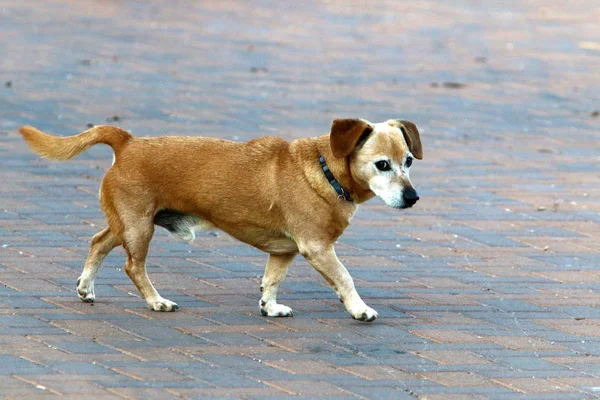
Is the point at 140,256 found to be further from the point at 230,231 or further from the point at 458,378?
the point at 458,378

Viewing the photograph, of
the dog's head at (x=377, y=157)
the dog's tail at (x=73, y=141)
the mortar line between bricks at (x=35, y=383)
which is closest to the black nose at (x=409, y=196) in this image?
the dog's head at (x=377, y=157)

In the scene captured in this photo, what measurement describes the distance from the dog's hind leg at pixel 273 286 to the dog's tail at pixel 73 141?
910 mm

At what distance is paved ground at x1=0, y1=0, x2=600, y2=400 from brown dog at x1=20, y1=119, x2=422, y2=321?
24cm

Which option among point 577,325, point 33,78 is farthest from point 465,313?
point 33,78

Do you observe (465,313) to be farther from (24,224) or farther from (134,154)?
(24,224)

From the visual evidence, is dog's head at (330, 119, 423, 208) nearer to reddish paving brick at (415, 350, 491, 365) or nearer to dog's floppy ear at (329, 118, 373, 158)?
dog's floppy ear at (329, 118, 373, 158)

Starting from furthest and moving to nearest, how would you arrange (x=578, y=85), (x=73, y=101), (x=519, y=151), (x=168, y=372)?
1. (x=578, y=85)
2. (x=73, y=101)
3. (x=519, y=151)
4. (x=168, y=372)

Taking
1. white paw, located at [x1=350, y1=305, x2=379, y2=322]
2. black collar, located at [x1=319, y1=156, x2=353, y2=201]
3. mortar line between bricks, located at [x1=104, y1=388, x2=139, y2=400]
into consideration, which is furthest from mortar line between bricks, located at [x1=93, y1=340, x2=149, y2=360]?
black collar, located at [x1=319, y1=156, x2=353, y2=201]

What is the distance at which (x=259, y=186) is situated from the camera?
5570 millimetres

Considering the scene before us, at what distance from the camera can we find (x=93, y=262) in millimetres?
5695

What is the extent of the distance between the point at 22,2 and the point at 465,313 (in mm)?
11715

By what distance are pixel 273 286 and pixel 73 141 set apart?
1.16 m

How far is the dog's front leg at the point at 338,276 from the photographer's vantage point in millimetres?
5512

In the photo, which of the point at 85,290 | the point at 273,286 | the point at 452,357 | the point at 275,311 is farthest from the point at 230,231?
the point at 452,357
